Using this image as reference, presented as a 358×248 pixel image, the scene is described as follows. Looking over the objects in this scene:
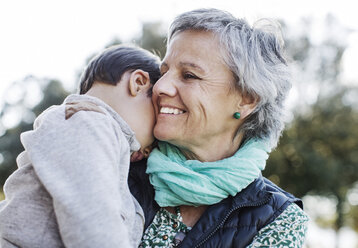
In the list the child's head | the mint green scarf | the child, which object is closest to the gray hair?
the mint green scarf

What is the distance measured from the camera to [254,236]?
227 centimetres

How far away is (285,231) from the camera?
2.25 meters

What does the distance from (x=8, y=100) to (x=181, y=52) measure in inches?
571

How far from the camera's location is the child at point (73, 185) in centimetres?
160

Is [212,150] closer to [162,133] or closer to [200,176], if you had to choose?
[200,176]

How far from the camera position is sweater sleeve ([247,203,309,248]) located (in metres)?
2.21

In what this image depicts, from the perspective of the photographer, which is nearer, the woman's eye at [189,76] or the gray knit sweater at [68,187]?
the gray knit sweater at [68,187]

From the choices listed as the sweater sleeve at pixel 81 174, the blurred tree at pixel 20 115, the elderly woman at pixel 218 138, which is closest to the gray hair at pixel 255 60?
the elderly woman at pixel 218 138

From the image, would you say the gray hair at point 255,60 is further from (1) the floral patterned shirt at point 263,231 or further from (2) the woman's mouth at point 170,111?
(1) the floral patterned shirt at point 263,231

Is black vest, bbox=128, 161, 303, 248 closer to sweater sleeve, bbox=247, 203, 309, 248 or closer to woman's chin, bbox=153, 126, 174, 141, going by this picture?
sweater sleeve, bbox=247, 203, 309, 248

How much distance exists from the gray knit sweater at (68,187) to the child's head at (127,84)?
364 mm

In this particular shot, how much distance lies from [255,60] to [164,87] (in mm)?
612

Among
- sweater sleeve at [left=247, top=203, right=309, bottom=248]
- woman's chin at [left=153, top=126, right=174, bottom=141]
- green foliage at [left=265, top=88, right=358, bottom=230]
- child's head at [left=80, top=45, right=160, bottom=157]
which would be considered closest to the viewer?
sweater sleeve at [left=247, top=203, right=309, bottom=248]

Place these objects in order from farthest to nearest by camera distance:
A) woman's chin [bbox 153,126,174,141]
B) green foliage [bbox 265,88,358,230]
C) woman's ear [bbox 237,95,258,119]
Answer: green foliage [bbox 265,88,358,230]
woman's ear [bbox 237,95,258,119]
woman's chin [bbox 153,126,174,141]
